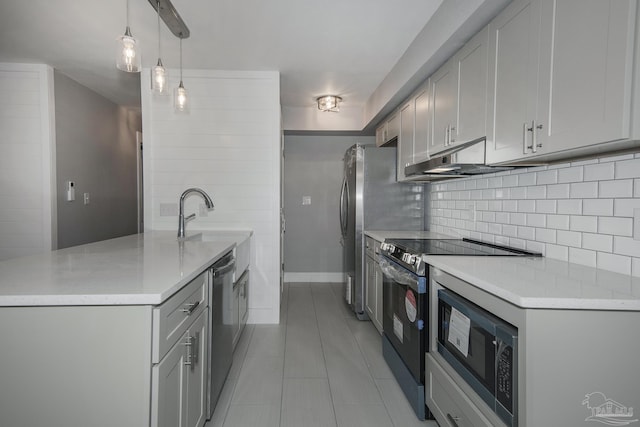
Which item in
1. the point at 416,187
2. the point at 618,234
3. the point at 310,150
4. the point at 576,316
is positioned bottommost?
the point at 576,316

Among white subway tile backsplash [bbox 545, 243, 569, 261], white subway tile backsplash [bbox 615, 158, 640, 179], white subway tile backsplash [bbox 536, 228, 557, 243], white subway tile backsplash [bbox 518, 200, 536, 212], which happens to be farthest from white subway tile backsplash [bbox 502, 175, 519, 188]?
white subway tile backsplash [bbox 615, 158, 640, 179]

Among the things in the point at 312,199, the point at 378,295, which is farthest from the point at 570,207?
the point at 312,199

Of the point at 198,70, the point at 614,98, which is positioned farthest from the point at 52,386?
the point at 198,70

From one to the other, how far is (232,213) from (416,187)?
1.85 meters

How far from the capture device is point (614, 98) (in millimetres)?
1145

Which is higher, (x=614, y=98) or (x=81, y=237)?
(x=614, y=98)

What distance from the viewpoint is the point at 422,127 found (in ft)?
9.55

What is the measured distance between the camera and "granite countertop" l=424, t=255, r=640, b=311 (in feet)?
3.60

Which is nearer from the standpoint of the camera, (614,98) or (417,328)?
(614,98)

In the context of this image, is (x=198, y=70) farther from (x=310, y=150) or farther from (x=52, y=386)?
(x=52, y=386)

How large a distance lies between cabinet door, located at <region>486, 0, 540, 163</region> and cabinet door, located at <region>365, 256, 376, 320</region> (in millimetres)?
1724

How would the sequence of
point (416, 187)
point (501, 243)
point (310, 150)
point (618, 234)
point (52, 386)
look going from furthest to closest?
1. point (310, 150)
2. point (416, 187)
3. point (501, 243)
4. point (618, 234)
5. point (52, 386)

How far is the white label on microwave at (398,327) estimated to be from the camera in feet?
7.51

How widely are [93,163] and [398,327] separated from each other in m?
3.68
